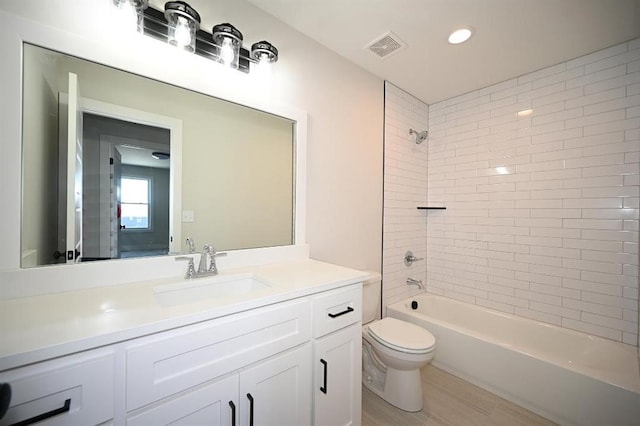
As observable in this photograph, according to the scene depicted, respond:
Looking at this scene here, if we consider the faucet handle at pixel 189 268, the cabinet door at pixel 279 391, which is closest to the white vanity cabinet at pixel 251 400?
the cabinet door at pixel 279 391

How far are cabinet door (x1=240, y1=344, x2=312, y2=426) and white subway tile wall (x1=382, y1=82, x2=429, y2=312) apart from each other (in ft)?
4.54

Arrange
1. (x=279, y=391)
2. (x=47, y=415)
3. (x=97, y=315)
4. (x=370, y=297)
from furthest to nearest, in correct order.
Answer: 1. (x=370, y=297)
2. (x=279, y=391)
3. (x=97, y=315)
4. (x=47, y=415)

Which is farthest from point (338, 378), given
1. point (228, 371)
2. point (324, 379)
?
point (228, 371)

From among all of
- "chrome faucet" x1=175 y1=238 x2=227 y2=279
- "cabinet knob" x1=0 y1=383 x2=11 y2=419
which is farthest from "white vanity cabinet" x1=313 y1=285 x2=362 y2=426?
"cabinet knob" x1=0 y1=383 x2=11 y2=419

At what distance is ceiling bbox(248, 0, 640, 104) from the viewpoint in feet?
4.71

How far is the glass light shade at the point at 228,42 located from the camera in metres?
1.27

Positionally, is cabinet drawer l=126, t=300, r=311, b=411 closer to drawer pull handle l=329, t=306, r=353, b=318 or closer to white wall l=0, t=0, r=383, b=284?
drawer pull handle l=329, t=306, r=353, b=318

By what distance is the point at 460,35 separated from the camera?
168cm

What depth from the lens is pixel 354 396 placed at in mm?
1304

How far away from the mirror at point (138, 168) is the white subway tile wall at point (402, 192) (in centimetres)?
112

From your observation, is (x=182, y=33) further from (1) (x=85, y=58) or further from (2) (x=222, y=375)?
(2) (x=222, y=375)

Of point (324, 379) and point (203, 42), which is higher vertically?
point (203, 42)

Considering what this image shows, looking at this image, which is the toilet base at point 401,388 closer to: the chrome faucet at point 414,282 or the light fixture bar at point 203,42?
Result: the chrome faucet at point 414,282

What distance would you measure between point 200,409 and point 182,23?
1610 millimetres
